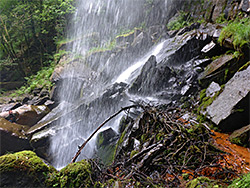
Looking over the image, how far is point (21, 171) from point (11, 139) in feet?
16.8

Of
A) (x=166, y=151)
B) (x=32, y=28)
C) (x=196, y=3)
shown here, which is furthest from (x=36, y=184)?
(x=32, y=28)

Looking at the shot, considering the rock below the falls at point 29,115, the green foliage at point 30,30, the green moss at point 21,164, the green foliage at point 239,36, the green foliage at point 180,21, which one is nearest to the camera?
the green moss at point 21,164

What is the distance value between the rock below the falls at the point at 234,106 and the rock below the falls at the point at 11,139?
698 centimetres

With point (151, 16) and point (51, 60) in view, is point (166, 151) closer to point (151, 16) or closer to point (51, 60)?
point (151, 16)

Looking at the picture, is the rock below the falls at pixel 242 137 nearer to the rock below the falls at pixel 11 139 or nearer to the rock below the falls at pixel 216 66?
the rock below the falls at pixel 216 66

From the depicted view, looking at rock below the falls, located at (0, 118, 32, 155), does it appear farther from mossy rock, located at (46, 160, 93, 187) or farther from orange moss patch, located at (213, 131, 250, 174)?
orange moss patch, located at (213, 131, 250, 174)

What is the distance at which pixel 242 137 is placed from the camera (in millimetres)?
2992

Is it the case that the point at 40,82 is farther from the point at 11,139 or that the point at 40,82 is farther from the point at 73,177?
the point at 73,177

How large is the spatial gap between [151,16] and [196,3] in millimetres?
4606

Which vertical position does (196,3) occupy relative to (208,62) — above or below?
above

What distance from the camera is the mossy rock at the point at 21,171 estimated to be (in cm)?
238

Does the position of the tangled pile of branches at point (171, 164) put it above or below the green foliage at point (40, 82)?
above

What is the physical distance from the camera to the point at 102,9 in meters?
16.4

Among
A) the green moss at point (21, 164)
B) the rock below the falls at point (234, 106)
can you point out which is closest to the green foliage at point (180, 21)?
the rock below the falls at point (234, 106)
